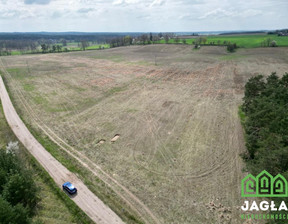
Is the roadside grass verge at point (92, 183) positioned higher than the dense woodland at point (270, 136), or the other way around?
the dense woodland at point (270, 136)

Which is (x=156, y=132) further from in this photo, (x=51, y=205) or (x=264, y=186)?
(x=51, y=205)

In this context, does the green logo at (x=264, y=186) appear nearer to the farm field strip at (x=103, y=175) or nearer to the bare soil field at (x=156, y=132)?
the bare soil field at (x=156, y=132)

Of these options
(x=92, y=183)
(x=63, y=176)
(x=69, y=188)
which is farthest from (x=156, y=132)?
(x=69, y=188)

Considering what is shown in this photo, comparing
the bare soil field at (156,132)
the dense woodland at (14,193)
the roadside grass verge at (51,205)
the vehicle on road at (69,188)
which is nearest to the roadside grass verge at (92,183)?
the roadside grass verge at (51,205)

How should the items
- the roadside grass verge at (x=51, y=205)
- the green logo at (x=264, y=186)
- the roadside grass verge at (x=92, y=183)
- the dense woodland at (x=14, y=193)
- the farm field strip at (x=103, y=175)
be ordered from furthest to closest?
1. the farm field strip at (x=103, y=175)
2. the roadside grass verge at (x=92, y=183)
3. the roadside grass verge at (x=51, y=205)
4. the green logo at (x=264, y=186)
5. the dense woodland at (x=14, y=193)

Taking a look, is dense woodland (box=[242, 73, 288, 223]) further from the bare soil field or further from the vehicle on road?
the vehicle on road

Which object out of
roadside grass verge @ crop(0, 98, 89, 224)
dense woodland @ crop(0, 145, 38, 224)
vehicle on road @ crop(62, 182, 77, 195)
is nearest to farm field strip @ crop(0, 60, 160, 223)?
vehicle on road @ crop(62, 182, 77, 195)
